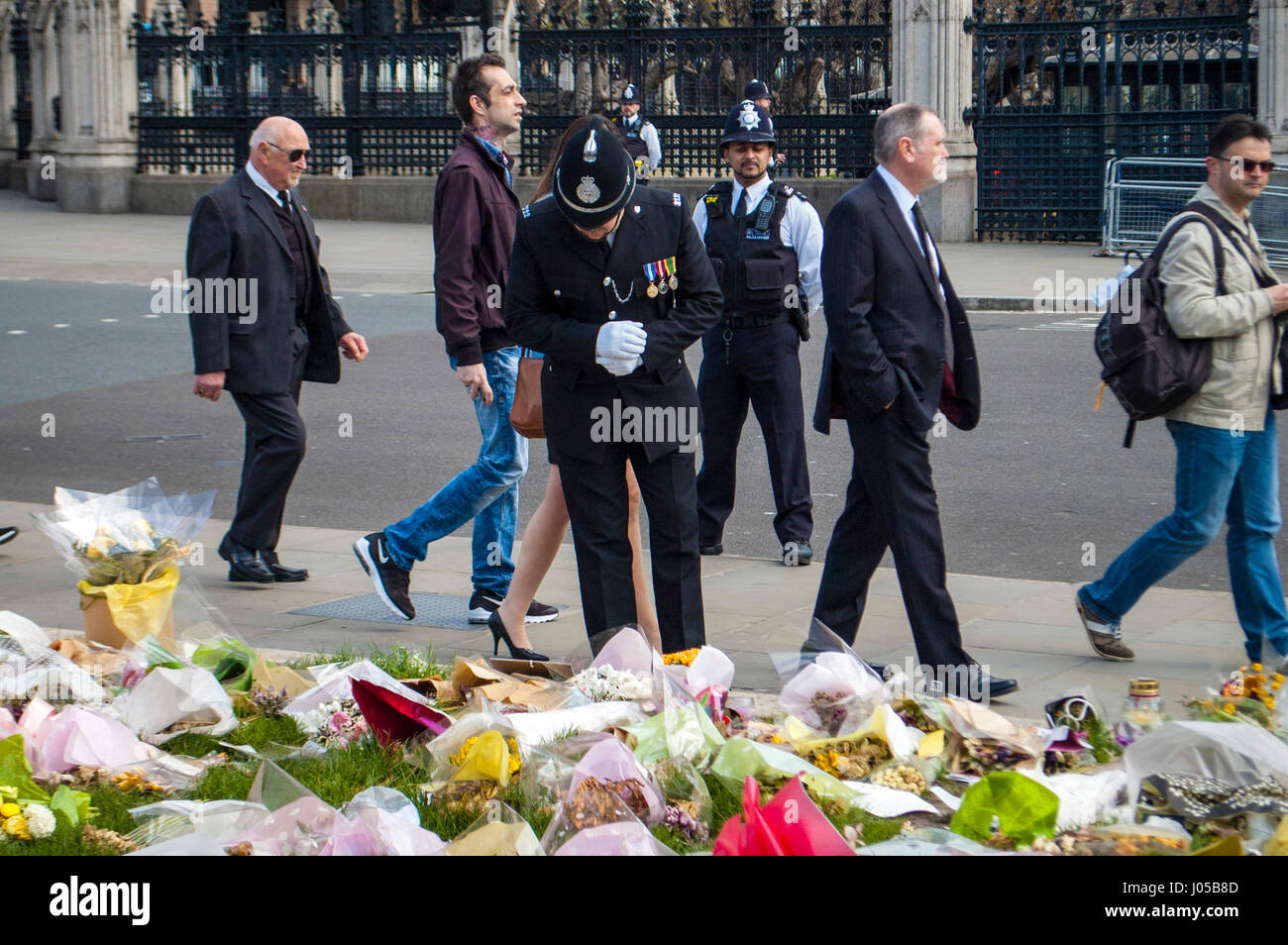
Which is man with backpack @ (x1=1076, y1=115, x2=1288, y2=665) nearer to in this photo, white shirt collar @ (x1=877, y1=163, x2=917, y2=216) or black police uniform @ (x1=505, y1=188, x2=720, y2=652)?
white shirt collar @ (x1=877, y1=163, x2=917, y2=216)

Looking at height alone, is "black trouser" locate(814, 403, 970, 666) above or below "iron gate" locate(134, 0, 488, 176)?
below

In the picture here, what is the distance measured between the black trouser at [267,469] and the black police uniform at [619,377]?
88.5 inches

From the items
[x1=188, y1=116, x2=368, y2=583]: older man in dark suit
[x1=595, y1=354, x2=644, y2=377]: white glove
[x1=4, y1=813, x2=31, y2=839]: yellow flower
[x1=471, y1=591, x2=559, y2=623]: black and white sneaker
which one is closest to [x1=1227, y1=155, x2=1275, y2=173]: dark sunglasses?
[x1=595, y1=354, x2=644, y2=377]: white glove

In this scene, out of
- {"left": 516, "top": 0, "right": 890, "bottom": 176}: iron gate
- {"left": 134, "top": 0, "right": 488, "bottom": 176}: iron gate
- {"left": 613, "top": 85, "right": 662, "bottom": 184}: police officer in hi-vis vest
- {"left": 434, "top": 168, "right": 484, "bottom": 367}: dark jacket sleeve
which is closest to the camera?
{"left": 434, "top": 168, "right": 484, "bottom": 367}: dark jacket sleeve

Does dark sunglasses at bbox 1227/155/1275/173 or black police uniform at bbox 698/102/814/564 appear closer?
dark sunglasses at bbox 1227/155/1275/173

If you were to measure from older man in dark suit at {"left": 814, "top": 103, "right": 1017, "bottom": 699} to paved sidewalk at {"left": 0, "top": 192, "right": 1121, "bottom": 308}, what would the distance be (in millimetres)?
11233

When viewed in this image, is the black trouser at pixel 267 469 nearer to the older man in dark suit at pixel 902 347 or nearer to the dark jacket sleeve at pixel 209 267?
the dark jacket sleeve at pixel 209 267

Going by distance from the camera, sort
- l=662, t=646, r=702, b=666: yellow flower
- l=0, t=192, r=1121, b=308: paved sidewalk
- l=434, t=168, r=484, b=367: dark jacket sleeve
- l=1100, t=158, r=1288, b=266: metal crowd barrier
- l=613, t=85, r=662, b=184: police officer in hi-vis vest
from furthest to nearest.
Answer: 1. l=613, t=85, r=662, b=184: police officer in hi-vis vest
2. l=1100, t=158, r=1288, b=266: metal crowd barrier
3. l=0, t=192, r=1121, b=308: paved sidewalk
4. l=434, t=168, r=484, b=367: dark jacket sleeve
5. l=662, t=646, r=702, b=666: yellow flower

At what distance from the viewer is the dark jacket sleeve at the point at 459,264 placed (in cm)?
621

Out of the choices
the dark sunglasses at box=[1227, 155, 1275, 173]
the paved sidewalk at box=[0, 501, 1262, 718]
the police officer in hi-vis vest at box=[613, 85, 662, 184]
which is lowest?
the paved sidewalk at box=[0, 501, 1262, 718]

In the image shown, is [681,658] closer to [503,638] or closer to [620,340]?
[620,340]

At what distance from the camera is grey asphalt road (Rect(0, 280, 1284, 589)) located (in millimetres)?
8062

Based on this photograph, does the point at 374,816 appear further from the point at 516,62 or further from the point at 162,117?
the point at 162,117
